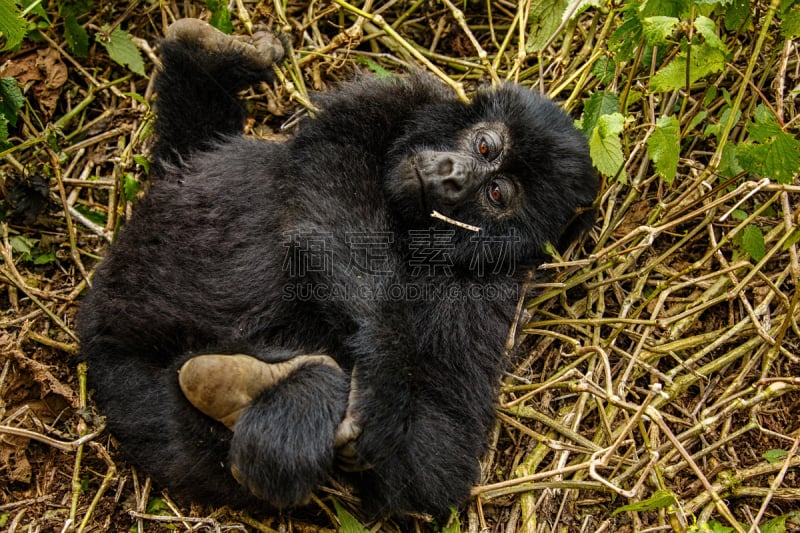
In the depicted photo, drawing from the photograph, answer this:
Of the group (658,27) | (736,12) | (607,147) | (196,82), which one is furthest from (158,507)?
(736,12)

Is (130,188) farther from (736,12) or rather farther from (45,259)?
(736,12)

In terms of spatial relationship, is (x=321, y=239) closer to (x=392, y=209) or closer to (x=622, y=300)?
(x=392, y=209)

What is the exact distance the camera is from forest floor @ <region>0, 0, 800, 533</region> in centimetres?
341

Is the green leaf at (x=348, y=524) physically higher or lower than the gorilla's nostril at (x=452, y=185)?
lower

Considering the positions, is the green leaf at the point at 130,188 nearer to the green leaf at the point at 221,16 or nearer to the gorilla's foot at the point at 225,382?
the green leaf at the point at 221,16

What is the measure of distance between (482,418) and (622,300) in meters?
1.25

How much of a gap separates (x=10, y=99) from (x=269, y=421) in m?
2.53

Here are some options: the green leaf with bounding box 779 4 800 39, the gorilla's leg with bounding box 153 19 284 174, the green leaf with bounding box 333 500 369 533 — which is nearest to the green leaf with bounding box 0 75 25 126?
the gorilla's leg with bounding box 153 19 284 174

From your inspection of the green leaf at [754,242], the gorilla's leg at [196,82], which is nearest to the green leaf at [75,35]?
the gorilla's leg at [196,82]

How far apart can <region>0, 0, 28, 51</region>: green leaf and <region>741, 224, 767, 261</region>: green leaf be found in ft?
12.4

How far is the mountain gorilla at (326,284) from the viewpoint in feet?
9.70

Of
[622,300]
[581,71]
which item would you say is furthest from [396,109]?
[622,300]

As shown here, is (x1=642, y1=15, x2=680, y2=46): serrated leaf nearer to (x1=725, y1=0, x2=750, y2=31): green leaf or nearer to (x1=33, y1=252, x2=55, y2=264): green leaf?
(x1=725, y1=0, x2=750, y2=31): green leaf

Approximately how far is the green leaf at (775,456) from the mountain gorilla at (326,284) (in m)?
1.40
